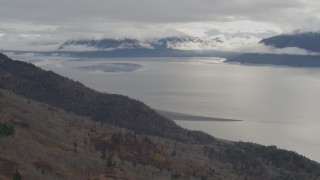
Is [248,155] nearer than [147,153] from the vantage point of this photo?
No

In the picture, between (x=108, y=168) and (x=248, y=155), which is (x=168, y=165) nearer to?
(x=108, y=168)

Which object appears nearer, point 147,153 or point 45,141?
point 45,141

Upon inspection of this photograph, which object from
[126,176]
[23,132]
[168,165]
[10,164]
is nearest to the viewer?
[10,164]

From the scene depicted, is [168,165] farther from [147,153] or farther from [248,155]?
[248,155]

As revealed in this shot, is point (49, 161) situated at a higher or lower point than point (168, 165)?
higher

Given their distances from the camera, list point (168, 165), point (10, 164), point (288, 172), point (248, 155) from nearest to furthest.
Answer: point (10, 164) → point (168, 165) → point (288, 172) → point (248, 155)

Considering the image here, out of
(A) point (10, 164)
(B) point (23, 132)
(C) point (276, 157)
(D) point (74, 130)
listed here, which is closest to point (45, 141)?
(B) point (23, 132)

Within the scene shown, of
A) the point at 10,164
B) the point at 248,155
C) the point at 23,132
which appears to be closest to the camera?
the point at 10,164

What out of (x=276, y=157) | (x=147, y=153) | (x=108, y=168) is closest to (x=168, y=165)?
(x=147, y=153)

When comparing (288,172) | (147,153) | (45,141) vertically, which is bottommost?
(288,172)
